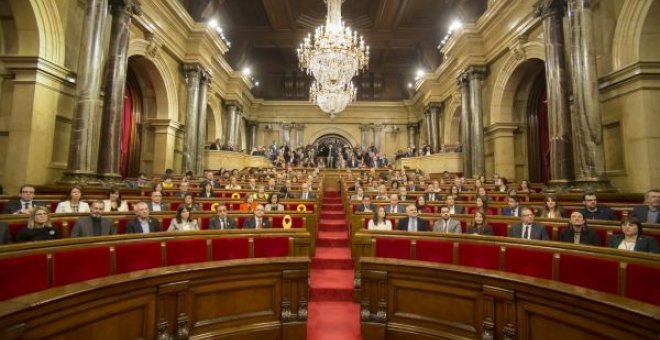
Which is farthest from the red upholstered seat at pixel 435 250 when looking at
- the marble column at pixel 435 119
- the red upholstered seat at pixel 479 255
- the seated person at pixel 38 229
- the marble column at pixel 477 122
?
the marble column at pixel 435 119

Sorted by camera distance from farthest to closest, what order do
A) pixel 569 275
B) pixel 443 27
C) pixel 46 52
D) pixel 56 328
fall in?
1. pixel 443 27
2. pixel 46 52
3. pixel 569 275
4. pixel 56 328

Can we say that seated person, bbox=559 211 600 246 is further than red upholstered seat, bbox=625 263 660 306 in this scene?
Yes

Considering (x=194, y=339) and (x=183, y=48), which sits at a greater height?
(x=183, y=48)

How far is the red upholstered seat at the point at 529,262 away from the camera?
305cm

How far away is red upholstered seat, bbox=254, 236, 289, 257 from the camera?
392cm

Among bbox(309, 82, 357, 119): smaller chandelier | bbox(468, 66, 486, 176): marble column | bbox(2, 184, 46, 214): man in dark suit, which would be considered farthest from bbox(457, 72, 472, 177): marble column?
bbox(2, 184, 46, 214): man in dark suit

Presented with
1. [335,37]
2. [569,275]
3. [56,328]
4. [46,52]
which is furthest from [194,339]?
[335,37]

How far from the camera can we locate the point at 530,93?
11.7 metres

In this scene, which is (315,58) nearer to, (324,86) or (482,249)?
(324,86)

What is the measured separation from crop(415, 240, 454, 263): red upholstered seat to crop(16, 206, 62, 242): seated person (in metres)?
3.57

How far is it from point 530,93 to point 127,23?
Result: 11115mm

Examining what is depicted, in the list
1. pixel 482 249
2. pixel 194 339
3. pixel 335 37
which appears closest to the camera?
pixel 194 339

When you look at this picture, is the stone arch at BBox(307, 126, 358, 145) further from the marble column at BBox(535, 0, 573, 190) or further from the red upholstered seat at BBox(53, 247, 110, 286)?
the red upholstered seat at BBox(53, 247, 110, 286)

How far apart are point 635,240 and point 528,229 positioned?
1.02 meters
